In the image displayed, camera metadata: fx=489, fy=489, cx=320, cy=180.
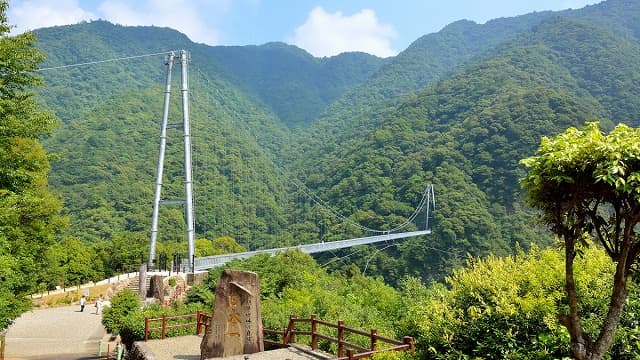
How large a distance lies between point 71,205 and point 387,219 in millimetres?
24463

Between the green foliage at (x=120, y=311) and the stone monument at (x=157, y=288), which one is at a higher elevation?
the stone monument at (x=157, y=288)

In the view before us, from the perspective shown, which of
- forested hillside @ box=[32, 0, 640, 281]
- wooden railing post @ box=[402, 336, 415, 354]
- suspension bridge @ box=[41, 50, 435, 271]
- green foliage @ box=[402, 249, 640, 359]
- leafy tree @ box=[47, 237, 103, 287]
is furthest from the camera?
forested hillside @ box=[32, 0, 640, 281]

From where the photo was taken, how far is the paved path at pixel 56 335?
1172 centimetres

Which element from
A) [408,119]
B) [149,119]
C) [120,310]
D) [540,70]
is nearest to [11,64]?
[120,310]

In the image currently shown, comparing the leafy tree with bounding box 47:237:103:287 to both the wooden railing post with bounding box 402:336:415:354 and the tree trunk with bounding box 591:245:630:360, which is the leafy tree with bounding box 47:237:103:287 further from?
the tree trunk with bounding box 591:245:630:360

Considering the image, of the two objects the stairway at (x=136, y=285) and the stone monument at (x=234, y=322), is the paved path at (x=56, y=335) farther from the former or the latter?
the stone monument at (x=234, y=322)

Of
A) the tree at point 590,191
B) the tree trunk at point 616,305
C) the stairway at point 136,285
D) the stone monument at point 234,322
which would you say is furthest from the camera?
the stairway at point 136,285

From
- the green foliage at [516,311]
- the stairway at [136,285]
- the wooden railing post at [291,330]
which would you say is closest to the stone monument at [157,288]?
the stairway at [136,285]

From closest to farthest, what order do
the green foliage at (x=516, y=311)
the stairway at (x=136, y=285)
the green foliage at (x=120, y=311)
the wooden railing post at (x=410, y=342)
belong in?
1. the green foliage at (x=516, y=311)
2. the wooden railing post at (x=410, y=342)
3. the green foliage at (x=120, y=311)
4. the stairway at (x=136, y=285)

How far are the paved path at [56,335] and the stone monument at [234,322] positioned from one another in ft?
21.0

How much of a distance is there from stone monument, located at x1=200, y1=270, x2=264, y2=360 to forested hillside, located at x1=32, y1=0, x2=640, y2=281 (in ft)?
56.6

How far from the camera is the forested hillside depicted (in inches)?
1368

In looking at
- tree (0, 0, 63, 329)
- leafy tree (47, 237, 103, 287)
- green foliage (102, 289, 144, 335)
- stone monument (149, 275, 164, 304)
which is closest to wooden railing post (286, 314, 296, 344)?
tree (0, 0, 63, 329)

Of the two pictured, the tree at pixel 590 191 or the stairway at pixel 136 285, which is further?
the stairway at pixel 136 285
